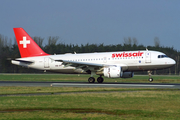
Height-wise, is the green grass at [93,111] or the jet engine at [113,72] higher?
the jet engine at [113,72]

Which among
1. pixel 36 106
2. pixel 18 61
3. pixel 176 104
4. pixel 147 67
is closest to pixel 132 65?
pixel 147 67

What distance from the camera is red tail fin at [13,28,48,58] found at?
40.8m

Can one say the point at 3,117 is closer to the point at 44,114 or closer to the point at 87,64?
the point at 44,114

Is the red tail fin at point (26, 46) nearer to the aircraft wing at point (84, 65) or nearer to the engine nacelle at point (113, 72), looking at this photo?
the aircraft wing at point (84, 65)

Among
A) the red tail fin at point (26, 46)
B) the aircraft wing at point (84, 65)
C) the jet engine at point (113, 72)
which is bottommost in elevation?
the jet engine at point (113, 72)

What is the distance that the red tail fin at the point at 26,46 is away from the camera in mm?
40781

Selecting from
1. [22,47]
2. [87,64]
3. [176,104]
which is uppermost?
[22,47]

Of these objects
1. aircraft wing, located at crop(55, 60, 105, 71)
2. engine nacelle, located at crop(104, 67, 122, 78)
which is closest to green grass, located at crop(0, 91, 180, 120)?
engine nacelle, located at crop(104, 67, 122, 78)

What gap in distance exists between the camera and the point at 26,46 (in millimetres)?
40969

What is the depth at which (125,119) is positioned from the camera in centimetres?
1148

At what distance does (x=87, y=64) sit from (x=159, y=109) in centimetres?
2109

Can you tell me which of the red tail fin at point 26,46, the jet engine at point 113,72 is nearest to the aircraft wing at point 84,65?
the jet engine at point 113,72

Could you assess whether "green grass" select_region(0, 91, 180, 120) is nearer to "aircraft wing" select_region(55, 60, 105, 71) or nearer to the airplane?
the airplane

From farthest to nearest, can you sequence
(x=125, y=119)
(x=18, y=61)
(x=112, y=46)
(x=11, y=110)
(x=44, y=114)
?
(x=112, y=46) < (x=18, y=61) < (x=11, y=110) < (x=44, y=114) < (x=125, y=119)
